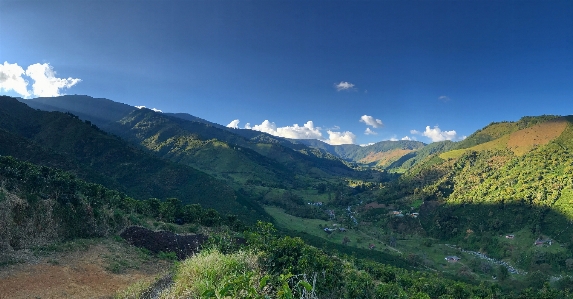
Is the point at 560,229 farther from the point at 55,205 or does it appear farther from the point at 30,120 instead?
the point at 30,120

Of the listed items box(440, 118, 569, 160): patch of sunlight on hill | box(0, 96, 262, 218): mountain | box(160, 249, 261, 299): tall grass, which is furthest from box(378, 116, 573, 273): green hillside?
box(160, 249, 261, 299): tall grass

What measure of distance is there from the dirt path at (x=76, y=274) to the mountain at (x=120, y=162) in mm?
48514

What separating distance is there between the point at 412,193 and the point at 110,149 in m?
110

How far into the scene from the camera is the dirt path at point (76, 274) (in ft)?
36.9

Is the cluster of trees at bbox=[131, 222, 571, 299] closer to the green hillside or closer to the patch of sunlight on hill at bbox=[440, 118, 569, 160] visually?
the green hillside

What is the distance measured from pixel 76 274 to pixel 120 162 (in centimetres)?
6515

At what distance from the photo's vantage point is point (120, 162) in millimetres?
70312

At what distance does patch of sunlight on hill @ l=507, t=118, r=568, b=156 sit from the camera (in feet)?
364

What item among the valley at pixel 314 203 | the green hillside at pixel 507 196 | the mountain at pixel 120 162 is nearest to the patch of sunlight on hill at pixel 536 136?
the green hillside at pixel 507 196

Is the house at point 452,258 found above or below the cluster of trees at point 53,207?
below

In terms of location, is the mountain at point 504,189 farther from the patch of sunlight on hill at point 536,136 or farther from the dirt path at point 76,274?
the dirt path at point 76,274

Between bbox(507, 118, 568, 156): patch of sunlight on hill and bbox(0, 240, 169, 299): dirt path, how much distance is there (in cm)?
13810

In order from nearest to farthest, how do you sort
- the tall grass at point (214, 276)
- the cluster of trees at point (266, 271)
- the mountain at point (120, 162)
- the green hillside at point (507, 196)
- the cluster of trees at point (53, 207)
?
the tall grass at point (214, 276), the cluster of trees at point (266, 271), the cluster of trees at point (53, 207), the mountain at point (120, 162), the green hillside at point (507, 196)

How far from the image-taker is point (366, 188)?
166625 mm
